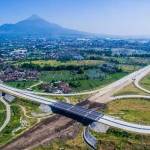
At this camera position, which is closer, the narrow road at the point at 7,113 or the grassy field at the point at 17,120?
the grassy field at the point at 17,120

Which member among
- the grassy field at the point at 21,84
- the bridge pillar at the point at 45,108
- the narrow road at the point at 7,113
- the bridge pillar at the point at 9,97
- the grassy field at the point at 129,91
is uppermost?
A: the grassy field at the point at 129,91

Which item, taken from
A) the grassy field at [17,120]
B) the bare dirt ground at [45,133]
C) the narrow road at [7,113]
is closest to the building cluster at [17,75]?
the narrow road at [7,113]

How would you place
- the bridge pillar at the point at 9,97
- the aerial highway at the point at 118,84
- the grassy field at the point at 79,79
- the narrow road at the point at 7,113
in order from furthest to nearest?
1. the grassy field at the point at 79,79
2. the aerial highway at the point at 118,84
3. the bridge pillar at the point at 9,97
4. the narrow road at the point at 7,113

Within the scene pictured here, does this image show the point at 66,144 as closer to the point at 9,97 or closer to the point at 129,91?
the point at 9,97

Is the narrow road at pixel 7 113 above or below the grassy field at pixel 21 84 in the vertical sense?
below

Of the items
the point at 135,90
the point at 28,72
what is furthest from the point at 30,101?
the point at 28,72

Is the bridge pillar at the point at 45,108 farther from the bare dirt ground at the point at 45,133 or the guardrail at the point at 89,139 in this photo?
the guardrail at the point at 89,139

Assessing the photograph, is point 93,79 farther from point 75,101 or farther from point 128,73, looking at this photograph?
point 75,101
